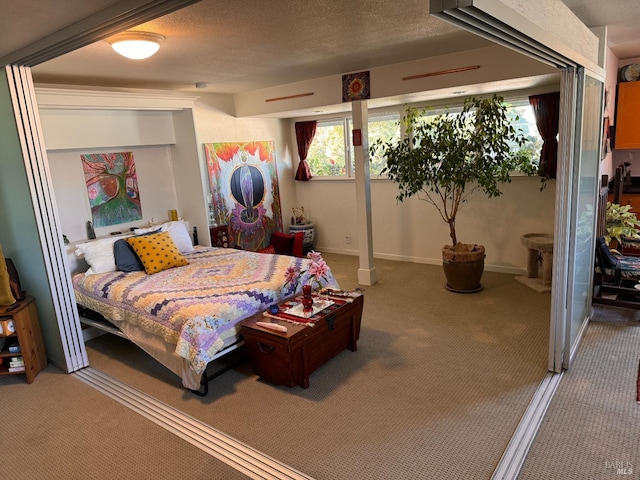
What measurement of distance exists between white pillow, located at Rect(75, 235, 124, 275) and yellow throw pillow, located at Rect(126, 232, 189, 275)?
8.4 inches

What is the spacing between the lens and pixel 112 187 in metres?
4.66

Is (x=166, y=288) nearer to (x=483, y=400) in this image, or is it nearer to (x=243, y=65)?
(x=243, y=65)

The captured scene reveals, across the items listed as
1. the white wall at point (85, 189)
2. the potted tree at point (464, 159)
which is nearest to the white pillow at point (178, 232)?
the white wall at point (85, 189)

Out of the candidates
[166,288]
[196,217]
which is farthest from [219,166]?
[166,288]

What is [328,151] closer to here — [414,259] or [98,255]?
[414,259]

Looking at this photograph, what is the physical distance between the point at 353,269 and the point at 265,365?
2899 millimetres

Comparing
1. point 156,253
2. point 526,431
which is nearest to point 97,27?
point 156,253

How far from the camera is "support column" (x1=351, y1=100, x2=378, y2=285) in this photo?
15.8 ft

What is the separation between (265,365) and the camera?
3.09 meters

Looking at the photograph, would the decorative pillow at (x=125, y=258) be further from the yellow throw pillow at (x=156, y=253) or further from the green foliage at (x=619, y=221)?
the green foliage at (x=619, y=221)

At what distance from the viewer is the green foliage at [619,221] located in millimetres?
4234

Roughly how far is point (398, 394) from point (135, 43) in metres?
2.76

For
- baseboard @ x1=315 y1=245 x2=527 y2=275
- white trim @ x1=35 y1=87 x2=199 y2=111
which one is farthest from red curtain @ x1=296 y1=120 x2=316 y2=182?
white trim @ x1=35 y1=87 x2=199 y2=111

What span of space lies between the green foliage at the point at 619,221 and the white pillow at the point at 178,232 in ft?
13.9
